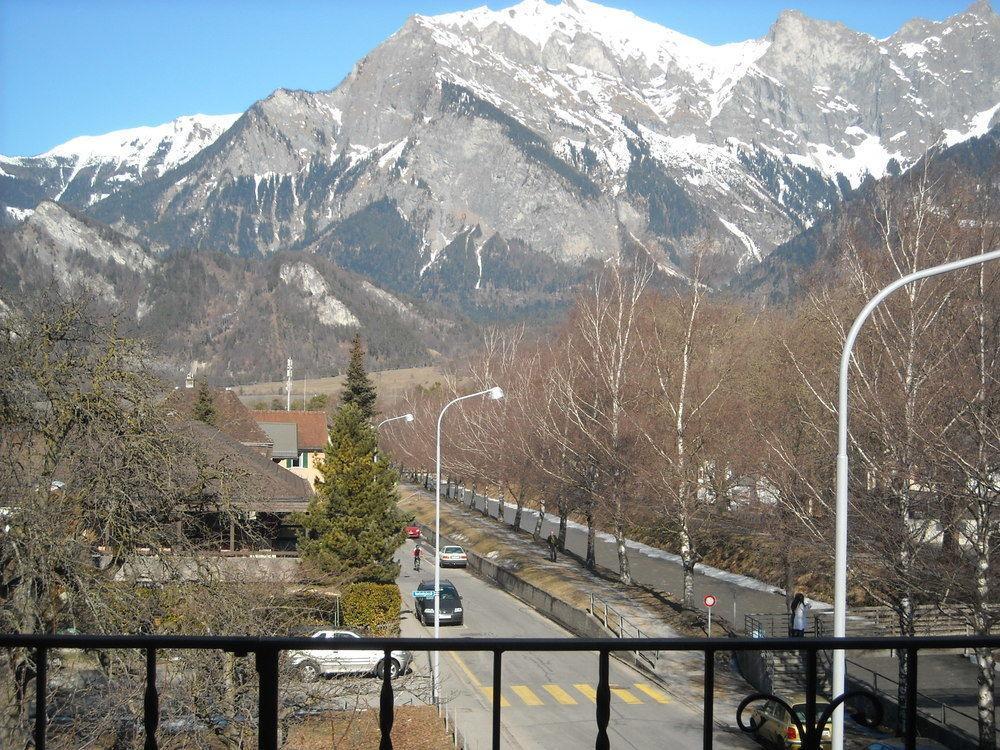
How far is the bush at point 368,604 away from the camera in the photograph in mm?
32938

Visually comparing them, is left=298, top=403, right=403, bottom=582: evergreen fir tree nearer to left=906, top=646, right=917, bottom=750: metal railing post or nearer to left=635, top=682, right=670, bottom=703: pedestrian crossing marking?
left=635, top=682, right=670, bottom=703: pedestrian crossing marking

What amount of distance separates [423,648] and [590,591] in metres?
33.9

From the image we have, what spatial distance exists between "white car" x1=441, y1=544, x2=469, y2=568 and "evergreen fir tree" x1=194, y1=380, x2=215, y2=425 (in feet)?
43.0

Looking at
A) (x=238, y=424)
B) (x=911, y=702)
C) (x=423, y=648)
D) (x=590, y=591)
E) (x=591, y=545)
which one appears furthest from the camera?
(x=238, y=424)

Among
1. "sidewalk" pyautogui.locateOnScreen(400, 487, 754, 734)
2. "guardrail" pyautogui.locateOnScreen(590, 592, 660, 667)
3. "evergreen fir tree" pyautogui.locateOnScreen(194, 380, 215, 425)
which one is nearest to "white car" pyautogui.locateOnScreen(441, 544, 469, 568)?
"sidewalk" pyautogui.locateOnScreen(400, 487, 754, 734)

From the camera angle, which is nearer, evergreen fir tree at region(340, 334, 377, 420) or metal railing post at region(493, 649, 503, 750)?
metal railing post at region(493, 649, 503, 750)

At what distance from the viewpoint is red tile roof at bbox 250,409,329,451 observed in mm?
62781

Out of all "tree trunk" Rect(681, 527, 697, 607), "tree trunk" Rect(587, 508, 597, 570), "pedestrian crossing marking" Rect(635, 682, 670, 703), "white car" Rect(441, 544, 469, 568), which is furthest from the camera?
"white car" Rect(441, 544, 469, 568)

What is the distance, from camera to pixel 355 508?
1336 inches

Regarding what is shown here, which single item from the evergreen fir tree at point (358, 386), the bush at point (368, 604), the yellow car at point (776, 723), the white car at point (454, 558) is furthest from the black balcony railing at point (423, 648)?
the evergreen fir tree at point (358, 386)

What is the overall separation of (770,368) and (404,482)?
6398cm

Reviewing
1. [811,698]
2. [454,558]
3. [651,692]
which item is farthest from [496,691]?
[454,558]

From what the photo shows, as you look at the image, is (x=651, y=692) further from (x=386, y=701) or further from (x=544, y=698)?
(x=386, y=701)

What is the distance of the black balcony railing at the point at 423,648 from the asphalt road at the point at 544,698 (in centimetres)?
126
